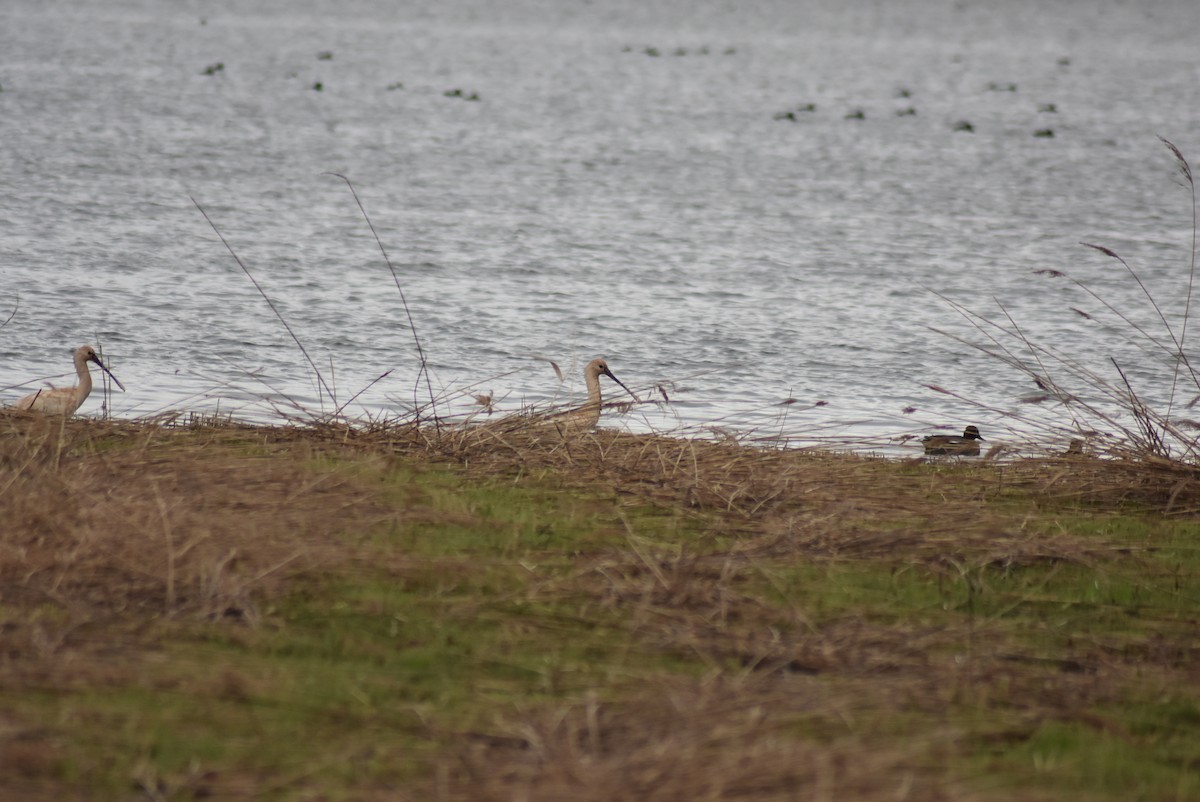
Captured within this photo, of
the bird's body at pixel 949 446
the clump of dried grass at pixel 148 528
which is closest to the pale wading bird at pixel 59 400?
the clump of dried grass at pixel 148 528

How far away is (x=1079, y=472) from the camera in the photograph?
315 inches

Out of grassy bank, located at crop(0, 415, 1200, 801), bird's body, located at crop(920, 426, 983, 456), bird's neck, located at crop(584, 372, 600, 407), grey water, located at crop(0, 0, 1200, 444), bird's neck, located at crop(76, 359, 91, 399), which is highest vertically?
grassy bank, located at crop(0, 415, 1200, 801)

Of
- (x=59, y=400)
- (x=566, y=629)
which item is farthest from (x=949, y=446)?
(x=59, y=400)

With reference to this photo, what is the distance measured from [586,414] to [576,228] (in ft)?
40.8

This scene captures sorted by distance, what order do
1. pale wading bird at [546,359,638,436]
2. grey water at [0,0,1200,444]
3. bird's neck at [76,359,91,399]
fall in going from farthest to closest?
grey water at [0,0,1200,444] → bird's neck at [76,359,91,399] → pale wading bird at [546,359,638,436]

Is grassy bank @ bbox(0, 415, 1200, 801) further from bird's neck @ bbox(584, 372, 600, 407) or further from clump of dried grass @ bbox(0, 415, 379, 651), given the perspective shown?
bird's neck @ bbox(584, 372, 600, 407)

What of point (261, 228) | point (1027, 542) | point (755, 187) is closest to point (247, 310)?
point (261, 228)

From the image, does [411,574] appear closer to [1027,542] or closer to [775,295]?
[1027,542]

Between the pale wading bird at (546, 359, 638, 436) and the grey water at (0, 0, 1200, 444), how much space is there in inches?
22.3

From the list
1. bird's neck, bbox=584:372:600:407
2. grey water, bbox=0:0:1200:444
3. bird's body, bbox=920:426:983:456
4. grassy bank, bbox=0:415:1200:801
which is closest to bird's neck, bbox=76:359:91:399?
grey water, bbox=0:0:1200:444

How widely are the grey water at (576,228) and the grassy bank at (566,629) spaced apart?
114cm

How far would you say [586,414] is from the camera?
356 inches

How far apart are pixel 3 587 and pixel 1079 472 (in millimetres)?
5363

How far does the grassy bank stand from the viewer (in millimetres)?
4129
